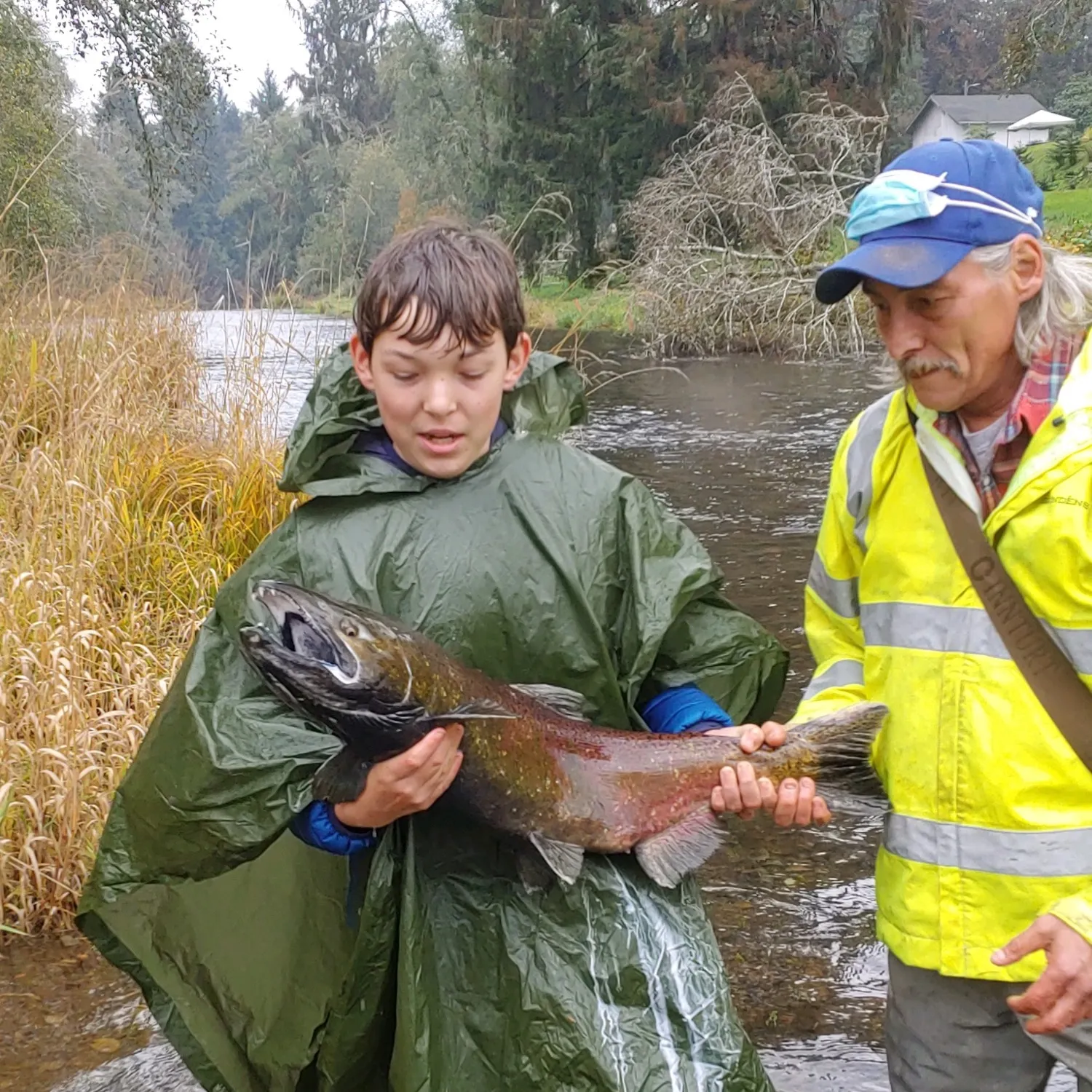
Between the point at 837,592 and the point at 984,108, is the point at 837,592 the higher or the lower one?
the lower one

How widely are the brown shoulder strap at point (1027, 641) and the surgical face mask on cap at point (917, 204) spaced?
1.73 ft

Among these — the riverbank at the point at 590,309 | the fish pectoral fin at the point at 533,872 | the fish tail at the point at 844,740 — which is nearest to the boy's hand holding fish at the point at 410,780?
the fish pectoral fin at the point at 533,872

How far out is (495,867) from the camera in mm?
2297

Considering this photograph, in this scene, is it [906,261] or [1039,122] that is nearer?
[906,261]

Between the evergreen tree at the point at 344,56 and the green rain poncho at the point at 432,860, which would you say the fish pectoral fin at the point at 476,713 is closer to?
the green rain poncho at the point at 432,860

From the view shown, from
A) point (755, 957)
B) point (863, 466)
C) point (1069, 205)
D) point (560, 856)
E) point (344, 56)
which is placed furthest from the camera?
point (344, 56)

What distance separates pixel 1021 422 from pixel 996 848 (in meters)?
0.76

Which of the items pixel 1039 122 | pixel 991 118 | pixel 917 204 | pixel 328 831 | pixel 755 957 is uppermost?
pixel 991 118

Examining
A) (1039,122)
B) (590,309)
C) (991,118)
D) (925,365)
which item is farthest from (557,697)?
(991,118)

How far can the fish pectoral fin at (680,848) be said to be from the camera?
2.29m

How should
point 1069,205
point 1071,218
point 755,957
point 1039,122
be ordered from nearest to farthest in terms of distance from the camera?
point 755,957 < point 1071,218 < point 1069,205 < point 1039,122

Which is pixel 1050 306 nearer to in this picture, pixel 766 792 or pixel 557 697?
pixel 766 792

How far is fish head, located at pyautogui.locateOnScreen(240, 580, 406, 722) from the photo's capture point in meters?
1.78

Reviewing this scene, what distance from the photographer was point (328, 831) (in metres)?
2.21
